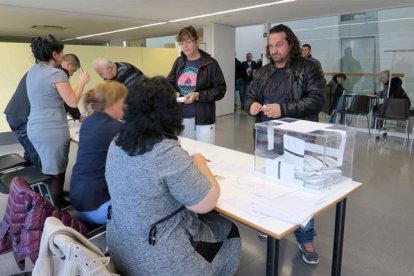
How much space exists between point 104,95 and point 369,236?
6.99 ft

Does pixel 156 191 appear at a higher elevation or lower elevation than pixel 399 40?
lower

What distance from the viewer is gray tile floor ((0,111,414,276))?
2055 mm

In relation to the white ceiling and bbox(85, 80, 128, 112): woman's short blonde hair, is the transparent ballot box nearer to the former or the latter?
bbox(85, 80, 128, 112): woman's short blonde hair

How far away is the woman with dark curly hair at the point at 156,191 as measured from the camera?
117 cm

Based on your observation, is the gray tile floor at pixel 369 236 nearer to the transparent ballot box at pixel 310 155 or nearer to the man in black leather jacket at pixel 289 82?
the transparent ballot box at pixel 310 155

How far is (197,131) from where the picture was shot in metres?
2.80

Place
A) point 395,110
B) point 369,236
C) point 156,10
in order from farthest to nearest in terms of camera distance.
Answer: point 156,10 → point 395,110 → point 369,236

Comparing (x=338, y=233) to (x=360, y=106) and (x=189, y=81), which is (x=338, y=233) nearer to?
(x=189, y=81)

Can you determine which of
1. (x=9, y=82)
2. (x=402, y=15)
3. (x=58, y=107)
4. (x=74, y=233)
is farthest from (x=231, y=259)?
(x=402, y=15)

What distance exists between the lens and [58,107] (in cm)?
226

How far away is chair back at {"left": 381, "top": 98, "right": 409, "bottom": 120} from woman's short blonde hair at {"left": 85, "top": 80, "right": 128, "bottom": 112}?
487cm

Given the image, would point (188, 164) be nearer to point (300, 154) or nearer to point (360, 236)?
point (300, 154)

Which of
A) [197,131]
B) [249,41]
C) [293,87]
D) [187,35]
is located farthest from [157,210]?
[249,41]

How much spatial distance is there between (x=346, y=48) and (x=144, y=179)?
6.72 metres
